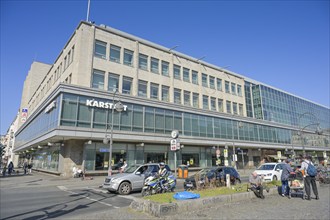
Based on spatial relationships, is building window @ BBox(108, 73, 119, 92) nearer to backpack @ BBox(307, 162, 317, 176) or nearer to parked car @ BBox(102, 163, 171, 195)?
parked car @ BBox(102, 163, 171, 195)

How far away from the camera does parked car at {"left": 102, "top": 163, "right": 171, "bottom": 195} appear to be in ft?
40.8

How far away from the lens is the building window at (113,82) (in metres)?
28.1

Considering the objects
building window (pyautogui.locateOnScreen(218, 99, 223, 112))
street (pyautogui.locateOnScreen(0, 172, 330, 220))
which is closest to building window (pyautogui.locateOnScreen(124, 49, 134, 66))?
building window (pyautogui.locateOnScreen(218, 99, 223, 112))

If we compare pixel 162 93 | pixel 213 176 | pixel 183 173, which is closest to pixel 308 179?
pixel 213 176

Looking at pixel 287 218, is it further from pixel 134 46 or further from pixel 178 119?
pixel 134 46

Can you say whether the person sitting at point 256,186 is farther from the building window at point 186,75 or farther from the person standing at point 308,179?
the building window at point 186,75

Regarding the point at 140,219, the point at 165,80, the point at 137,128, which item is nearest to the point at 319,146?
the point at 165,80

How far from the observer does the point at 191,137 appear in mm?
32594

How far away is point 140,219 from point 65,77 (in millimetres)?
27941

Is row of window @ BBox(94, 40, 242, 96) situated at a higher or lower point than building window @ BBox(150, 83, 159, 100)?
higher

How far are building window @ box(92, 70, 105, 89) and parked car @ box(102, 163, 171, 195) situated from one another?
15940mm

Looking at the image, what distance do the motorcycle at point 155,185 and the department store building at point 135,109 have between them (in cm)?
1261

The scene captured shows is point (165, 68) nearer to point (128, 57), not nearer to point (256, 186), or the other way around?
point (128, 57)

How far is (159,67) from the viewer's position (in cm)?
3384
